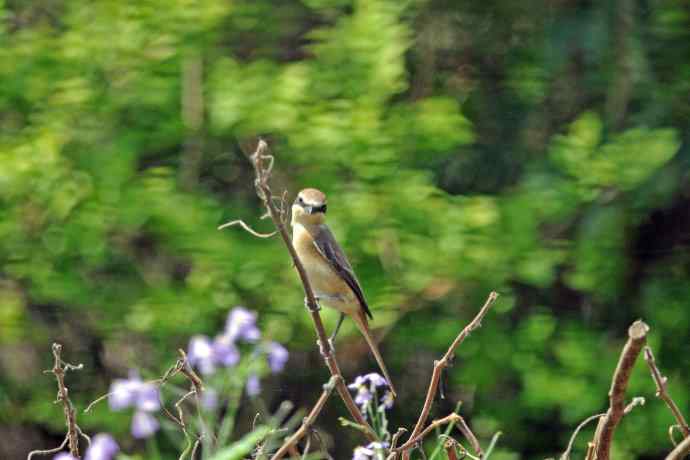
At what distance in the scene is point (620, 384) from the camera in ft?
6.20

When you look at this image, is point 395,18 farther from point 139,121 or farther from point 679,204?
point 679,204

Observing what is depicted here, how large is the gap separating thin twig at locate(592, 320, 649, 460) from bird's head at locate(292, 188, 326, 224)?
196 centimetres

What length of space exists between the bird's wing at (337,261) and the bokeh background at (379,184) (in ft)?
1.26

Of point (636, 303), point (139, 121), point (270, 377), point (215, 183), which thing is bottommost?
point (270, 377)

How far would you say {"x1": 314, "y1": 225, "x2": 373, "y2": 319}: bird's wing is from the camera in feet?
14.3

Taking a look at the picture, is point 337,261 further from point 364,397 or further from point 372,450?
point 372,450

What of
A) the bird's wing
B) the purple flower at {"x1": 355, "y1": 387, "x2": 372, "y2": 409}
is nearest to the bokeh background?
the bird's wing

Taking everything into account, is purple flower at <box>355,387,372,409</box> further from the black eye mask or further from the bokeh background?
the bokeh background

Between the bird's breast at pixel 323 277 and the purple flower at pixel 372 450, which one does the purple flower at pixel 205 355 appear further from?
the bird's breast at pixel 323 277

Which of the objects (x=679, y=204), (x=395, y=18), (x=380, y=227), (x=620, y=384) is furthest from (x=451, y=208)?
(x=620, y=384)

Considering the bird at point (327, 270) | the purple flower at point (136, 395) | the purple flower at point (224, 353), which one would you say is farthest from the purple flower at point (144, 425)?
the bird at point (327, 270)

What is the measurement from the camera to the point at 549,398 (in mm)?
5039

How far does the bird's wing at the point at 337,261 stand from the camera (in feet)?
14.3

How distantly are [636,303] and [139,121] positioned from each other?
A: 7.02 feet
